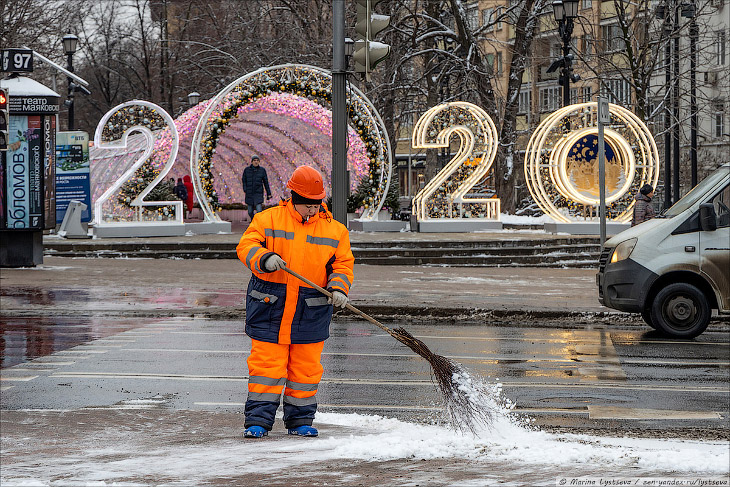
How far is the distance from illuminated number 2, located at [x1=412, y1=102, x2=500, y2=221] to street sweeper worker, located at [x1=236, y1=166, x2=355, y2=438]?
22331 millimetres

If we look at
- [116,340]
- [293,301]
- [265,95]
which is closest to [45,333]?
[116,340]

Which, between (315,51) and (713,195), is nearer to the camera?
(713,195)

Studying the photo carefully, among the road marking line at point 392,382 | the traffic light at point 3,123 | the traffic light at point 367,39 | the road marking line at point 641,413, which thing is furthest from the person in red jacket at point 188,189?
the road marking line at point 641,413

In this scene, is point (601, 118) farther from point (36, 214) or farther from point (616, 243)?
point (36, 214)

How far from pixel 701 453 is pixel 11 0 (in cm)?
3621

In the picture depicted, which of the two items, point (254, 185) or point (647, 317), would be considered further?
point (254, 185)

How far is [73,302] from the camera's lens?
1603 centimetres

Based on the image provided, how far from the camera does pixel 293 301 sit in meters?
7.07

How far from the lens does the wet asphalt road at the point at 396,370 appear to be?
8.62 meters

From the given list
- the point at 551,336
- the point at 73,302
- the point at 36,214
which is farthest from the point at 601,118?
the point at 36,214

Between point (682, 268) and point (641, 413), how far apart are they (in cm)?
525

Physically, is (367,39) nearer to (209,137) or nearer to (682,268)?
(682,268)

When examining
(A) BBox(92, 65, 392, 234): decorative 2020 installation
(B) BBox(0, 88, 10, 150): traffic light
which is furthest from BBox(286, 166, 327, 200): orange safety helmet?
(A) BBox(92, 65, 392, 234): decorative 2020 installation

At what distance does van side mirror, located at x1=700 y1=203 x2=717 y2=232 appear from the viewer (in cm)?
1321
